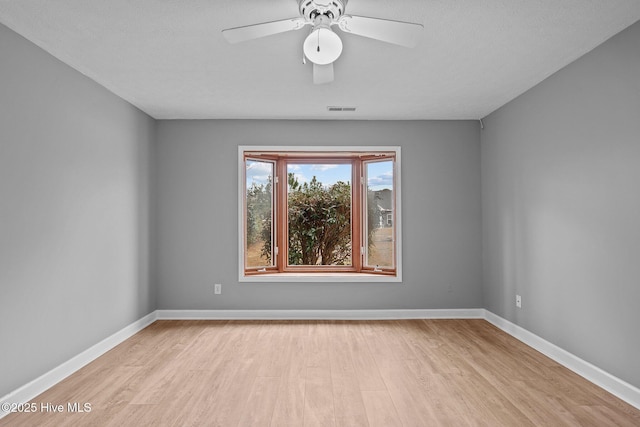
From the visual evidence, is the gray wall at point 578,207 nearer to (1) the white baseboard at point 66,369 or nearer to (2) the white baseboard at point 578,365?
(2) the white baseboard at point 578,365

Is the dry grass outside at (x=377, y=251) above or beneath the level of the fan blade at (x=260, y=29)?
beneath

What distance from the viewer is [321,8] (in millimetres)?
2059

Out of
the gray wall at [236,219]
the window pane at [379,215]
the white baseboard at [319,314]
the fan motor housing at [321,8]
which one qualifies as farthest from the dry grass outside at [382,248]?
the fan motor housing at [321,8]

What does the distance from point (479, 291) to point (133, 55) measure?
14.3ft

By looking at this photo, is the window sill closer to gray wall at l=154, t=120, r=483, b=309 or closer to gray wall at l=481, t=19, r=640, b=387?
gray wall at l=154, t=120, r=483, b=309

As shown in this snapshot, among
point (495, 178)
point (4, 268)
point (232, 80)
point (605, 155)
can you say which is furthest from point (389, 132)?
point (4, 268)

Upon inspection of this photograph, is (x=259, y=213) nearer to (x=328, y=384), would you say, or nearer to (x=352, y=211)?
(x=352, y=211)

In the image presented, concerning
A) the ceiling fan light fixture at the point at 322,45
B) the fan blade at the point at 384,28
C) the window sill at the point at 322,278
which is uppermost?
the fan blade at the point at 384,28

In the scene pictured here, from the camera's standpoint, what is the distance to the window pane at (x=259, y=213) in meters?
4.99

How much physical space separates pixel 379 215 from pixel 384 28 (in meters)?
3.22

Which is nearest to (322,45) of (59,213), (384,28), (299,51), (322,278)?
(384,28)

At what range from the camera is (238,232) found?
4758 millimetres

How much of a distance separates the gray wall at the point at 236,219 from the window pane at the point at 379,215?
25 centimetres

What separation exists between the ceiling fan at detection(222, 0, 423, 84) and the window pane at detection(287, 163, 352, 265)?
10.4 feet
